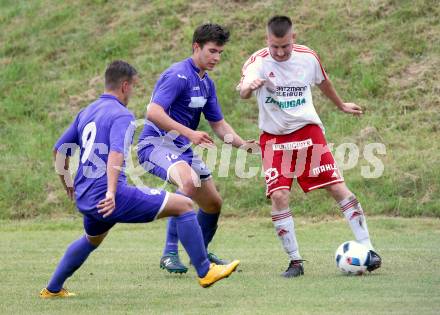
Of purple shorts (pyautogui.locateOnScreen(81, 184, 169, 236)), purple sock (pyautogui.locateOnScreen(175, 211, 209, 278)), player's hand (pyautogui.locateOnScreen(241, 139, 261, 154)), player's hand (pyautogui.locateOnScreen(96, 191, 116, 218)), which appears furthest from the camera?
player's hand (pyautogui.locateOnScreen(241, 139, 261, 154))

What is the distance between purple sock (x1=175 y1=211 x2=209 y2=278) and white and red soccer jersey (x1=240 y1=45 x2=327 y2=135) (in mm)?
1732

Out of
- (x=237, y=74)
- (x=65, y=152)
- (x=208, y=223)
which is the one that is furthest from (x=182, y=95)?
(x=237, y=74)

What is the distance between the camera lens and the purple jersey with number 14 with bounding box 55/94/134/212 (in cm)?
666

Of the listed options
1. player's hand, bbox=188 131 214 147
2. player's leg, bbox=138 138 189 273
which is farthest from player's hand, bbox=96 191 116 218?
player's leg, bbox=138 138 189 273

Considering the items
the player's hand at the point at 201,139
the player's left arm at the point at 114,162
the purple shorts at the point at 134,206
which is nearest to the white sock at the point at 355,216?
the player's hand at the point at 201,139

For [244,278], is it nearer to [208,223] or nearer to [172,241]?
[172,241]

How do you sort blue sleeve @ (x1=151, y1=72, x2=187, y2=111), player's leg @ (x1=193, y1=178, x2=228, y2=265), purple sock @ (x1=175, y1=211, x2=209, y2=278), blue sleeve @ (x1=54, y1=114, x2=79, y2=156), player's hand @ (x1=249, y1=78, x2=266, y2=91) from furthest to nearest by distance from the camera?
player's leg @ (x1=193, y1=178, x2=228, y2=265) → blue sleeve @ (x1=151, y1=72, x2=187, y2=111) → player's hand @ (x1=249, y1=78, x2=266, y2=91) → blue sleeve @ (x1=54, y1=114, x2=79, y2=156) → purple sock @ (x1=175, y1=211, x2=209, y2=278)

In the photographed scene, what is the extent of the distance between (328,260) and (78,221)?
19.1 ft

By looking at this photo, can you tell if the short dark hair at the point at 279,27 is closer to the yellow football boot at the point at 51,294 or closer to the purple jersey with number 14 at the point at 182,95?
the purple jersey with number 14 at the point at 182,95

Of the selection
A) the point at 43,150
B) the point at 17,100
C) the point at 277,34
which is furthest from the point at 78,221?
the point at 277,34

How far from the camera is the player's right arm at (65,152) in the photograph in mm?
6973

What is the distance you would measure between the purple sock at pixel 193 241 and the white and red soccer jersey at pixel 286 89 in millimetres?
1732

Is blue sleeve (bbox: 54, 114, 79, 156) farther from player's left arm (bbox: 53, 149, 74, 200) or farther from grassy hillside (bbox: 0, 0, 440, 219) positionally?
grassy hillside (bbox: 0, 0, 440, 219)

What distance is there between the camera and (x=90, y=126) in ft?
22.3
